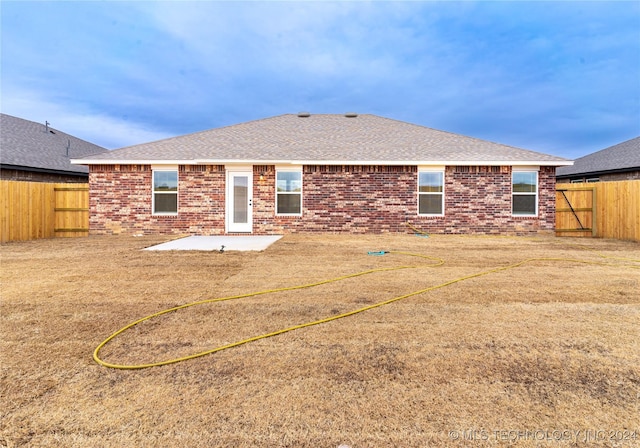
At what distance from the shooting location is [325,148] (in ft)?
48.9

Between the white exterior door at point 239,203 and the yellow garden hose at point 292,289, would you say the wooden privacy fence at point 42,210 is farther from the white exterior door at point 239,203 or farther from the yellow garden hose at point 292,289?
the yellow garden hose at point 292,289

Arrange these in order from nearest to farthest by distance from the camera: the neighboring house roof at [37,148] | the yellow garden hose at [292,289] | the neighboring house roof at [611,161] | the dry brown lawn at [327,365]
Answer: the dry brown lawn at [327,365] → the yellow garden hose at [292,289] → the neighboring house roof at [37,148] → the neighboring house roof at [611,161]

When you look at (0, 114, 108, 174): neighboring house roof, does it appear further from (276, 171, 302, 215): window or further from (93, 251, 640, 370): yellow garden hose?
(93, 251, 640, 370): yellow garden hose

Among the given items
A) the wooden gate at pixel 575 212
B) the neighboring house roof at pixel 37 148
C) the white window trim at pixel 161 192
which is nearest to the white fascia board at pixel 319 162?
the white window trim at pixel 161 192

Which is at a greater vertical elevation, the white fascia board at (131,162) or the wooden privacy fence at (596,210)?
the white fascia board at (131,162)

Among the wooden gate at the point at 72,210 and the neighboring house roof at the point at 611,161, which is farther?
the neighboring house roof at the point at 611,161

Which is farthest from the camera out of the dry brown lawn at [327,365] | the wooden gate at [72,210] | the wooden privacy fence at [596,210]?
the wooden gate at [72,210]

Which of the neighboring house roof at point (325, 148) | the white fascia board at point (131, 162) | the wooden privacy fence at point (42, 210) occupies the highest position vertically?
the neighboring house roof at point (325, 148)

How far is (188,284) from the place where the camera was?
595 cm

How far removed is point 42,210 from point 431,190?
15709 millimetres

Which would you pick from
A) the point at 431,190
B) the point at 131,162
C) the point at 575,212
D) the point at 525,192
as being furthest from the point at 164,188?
the point at 575,212

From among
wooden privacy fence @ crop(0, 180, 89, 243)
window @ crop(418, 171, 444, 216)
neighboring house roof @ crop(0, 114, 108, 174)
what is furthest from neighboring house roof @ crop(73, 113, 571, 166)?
neighboring house roof @ crop(0, 114, 108, 174)

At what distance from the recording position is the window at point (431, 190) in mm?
14070

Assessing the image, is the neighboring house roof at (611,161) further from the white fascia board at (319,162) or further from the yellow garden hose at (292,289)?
the yellow garden hose at (292,289)
